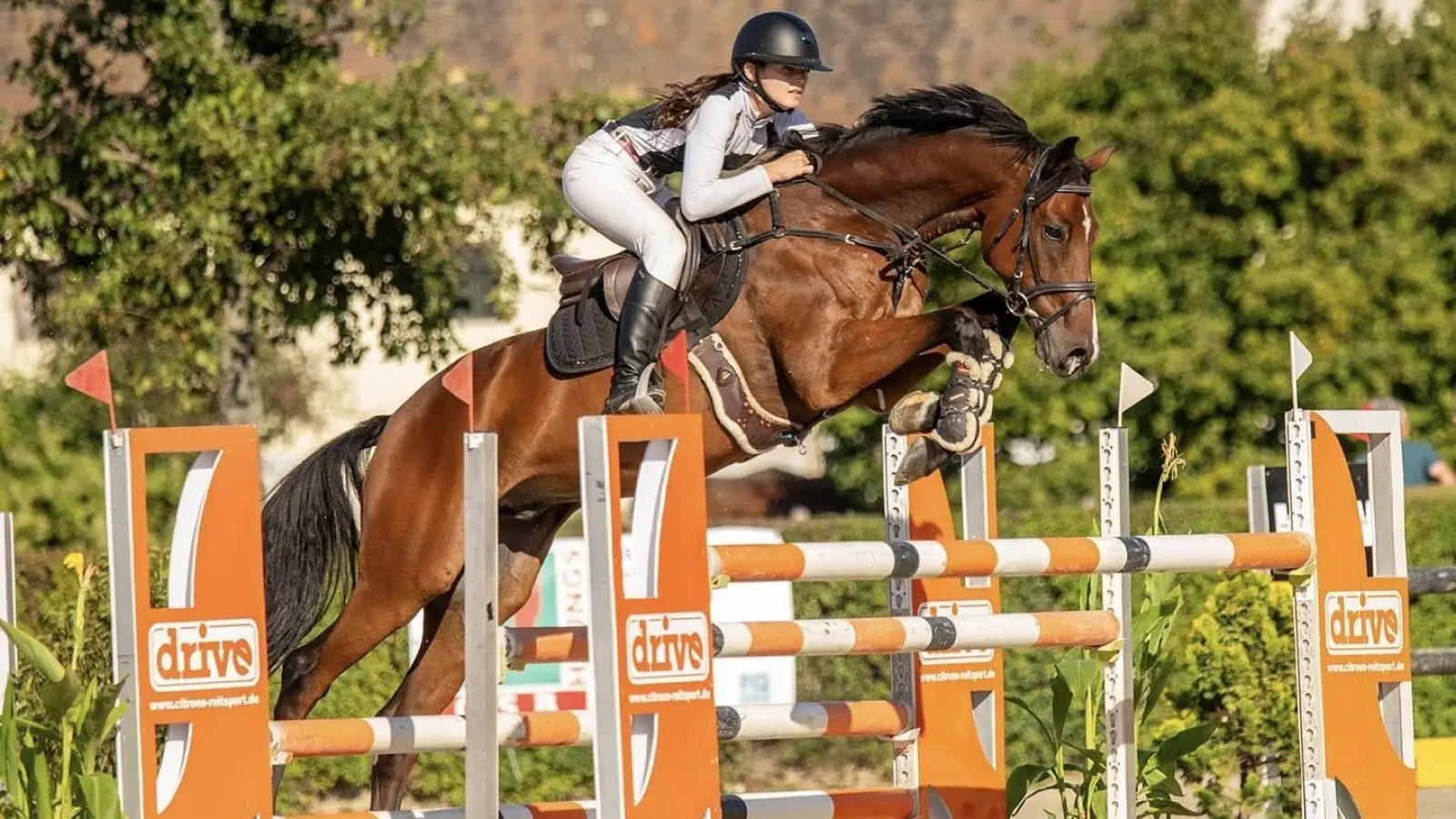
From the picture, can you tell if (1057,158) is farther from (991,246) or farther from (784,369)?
(784,369)

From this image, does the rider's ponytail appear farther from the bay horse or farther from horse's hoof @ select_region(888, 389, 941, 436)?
horse's hoof @ select_region(888, 389, 941, 436)

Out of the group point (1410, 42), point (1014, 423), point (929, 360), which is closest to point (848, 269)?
point (929, 360)

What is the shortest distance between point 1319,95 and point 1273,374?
7.40ft

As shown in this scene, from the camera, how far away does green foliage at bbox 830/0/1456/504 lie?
16156 mm

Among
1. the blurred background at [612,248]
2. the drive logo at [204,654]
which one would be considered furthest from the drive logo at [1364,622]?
the drive logo at [204,654]

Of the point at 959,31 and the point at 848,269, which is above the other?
the point at 959,31

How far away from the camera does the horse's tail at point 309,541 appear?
5543 mm

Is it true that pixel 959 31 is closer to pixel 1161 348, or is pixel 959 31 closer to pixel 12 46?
pixel 1161 348

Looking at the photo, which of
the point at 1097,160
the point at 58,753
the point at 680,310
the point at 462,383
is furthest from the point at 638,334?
the point at 58,753

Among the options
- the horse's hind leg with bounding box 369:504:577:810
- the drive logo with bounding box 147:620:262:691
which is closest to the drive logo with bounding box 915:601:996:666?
the horse's hind leg with bounding box 369:504:577:810

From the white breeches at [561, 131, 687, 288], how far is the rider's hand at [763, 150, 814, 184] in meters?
0.27

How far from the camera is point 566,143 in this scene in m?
11.3

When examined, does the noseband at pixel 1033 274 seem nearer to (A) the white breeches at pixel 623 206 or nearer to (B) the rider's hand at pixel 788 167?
(B) the rider's hand at pixel 788 167

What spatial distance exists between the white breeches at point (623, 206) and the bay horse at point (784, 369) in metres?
0.23
